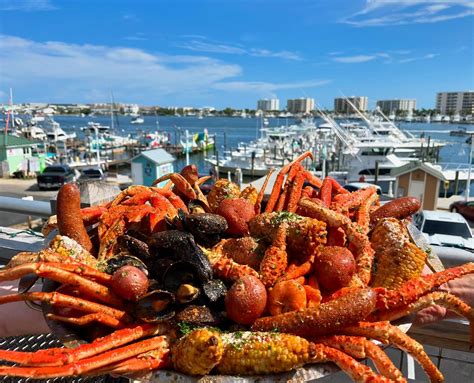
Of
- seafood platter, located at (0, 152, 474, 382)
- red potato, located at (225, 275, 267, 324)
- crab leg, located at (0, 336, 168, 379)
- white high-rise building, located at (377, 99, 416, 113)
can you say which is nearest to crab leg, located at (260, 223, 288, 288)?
seafood platter, located at (0, 152, 474, 382)

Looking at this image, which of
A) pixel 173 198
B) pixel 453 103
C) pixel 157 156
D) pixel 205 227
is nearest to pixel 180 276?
pixel 205 227

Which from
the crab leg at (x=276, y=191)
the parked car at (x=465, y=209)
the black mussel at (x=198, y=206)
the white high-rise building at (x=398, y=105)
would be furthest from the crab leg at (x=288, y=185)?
the white high-rise building at (x=398, y=105)

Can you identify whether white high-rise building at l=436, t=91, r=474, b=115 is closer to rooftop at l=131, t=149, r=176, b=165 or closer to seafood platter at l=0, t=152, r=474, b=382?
rooftop at l=131, t=149, r=176, b=165

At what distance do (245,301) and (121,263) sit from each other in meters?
0.57

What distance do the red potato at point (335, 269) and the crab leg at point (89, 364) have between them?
712mm

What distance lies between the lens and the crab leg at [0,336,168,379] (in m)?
1.21

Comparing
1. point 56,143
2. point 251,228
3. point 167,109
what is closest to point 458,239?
point 251,228

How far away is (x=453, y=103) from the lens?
12875cm

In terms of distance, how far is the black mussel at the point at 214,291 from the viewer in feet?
5.18

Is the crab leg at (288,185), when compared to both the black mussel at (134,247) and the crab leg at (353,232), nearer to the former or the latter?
the crab leg at (353,232)

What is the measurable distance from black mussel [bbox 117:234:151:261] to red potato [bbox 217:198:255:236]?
46 cm

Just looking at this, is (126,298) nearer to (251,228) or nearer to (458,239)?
(251,228)

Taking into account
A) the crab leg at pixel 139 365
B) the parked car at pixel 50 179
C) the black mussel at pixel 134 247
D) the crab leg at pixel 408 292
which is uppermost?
the black mussel at pixel 134 247

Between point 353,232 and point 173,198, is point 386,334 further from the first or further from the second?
point 173,198
